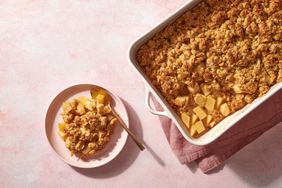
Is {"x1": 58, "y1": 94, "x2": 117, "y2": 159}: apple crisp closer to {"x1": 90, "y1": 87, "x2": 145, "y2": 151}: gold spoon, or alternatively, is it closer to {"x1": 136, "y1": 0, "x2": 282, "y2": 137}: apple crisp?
{"x1": 90, "y1": 87, "x2": 145, "y2": 151}: gold spoon

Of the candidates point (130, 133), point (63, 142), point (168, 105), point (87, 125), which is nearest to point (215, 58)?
point (168, 105)

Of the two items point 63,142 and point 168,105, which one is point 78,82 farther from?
point 168,105

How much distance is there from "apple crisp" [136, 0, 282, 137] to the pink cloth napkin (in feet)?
0.57

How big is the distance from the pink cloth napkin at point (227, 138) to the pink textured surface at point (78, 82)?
0.06 m

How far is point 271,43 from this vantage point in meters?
1.58

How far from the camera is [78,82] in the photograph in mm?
1895

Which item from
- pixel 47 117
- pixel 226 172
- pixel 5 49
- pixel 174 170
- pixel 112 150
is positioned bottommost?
pixel 226 172

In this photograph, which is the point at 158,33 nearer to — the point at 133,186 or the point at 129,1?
the point at 129,1

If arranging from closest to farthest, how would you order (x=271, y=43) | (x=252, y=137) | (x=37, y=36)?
1. (x=271, y=43)
2. (x=252, y=137)
3. (x=37, y=36)

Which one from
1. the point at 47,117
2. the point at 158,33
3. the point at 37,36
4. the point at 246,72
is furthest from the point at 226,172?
the point at 37,36

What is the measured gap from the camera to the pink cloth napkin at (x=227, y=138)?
1741 mm

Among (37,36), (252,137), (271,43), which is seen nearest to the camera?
(271,43)

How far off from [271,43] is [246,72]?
0.44ft

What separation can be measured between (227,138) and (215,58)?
1.16 feet
